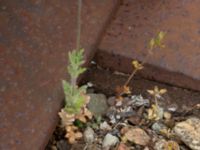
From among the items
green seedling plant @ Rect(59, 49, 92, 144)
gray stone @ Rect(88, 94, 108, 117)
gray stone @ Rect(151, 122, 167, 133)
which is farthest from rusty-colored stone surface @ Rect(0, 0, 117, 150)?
gray stone @ Rect(151, 122, 167, 133)

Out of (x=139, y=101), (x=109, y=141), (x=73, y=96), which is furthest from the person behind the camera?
(x=139, y=101)

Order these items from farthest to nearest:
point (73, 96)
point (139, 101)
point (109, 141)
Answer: point (139, 101)
point (109, 141)
point (73, 96)

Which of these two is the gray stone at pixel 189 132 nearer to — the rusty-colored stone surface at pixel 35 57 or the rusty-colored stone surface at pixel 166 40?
the rusty-colored stone surface at pixel 166 40

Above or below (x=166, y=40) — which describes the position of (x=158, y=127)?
below

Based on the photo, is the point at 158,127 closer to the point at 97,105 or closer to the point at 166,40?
the point at 97,105

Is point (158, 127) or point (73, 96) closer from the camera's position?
point (73, 96)

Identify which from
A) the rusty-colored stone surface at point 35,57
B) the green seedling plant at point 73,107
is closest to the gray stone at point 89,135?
the green seedling plant at point 73,107

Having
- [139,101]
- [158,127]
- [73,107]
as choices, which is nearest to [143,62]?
[139,101]
